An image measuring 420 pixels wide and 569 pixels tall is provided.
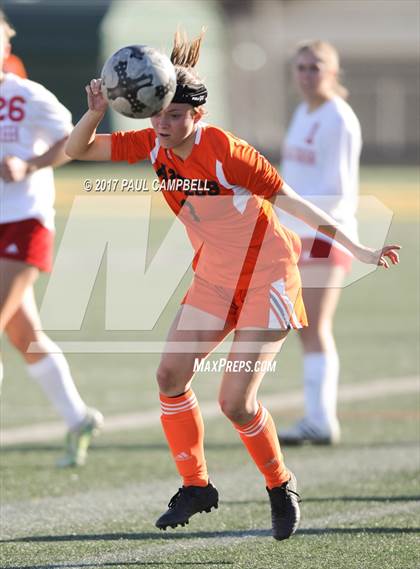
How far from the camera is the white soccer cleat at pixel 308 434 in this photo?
720cm

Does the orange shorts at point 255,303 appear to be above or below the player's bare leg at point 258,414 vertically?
above

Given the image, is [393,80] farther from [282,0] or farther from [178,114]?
[178,114]

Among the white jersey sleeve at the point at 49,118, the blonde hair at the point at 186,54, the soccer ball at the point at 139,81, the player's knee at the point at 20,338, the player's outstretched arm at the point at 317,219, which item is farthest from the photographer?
the player's knee at the point at 20,338

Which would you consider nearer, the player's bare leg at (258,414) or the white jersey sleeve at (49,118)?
the player's bare leg at (258,414)

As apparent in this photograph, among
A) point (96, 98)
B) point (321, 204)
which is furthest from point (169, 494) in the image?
point (96, 98)

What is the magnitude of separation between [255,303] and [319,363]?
2462mm

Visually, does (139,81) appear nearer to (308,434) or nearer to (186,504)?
(186,504)

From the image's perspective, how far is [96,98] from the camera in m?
4.66

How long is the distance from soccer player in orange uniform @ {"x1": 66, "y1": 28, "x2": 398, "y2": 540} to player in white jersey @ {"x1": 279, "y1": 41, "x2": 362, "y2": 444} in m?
2.15

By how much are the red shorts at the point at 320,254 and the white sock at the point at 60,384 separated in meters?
1.58

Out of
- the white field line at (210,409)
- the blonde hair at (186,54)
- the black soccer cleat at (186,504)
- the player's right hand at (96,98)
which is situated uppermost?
the blonde hair at (186,54)

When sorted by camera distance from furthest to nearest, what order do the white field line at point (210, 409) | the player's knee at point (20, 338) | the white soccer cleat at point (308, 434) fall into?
the white field line at point (210, 409)
the white soccer cleat at point (308, 434)
the player's knee at point (20, 338)

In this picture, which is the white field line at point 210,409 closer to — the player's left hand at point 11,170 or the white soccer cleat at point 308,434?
the white soccer cleat at point 308,434

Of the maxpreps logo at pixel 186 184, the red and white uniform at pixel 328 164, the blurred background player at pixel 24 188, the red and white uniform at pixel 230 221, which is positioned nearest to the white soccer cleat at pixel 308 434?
the red and white uniform at pixel 328 164
